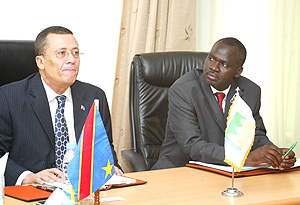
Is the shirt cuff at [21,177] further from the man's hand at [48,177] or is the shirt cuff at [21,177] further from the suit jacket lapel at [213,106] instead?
the suit jacket lapel at [213,106]

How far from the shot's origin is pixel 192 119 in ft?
8.00

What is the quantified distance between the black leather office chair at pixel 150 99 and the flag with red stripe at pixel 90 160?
1.32 metres

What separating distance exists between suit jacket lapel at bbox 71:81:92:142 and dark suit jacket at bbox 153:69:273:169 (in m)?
0.49

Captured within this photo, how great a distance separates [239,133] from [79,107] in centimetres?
93

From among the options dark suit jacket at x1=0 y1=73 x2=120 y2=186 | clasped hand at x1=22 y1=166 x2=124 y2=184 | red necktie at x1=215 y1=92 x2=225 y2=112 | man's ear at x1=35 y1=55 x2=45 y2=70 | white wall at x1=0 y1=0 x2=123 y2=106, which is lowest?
clasped hand at x1=22 y1=166 x2=124 y2=184

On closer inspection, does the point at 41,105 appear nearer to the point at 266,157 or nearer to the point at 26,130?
the point at 26,130

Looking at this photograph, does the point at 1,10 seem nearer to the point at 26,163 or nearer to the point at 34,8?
the point at 34,8

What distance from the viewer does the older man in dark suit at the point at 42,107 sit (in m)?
2.10

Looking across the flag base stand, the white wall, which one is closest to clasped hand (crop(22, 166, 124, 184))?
the flag base stand

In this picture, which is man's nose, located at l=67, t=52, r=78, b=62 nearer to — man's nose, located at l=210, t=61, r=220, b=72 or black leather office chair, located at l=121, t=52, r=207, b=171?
black leather office chair, located at l=121, t=52, r=207, b=171

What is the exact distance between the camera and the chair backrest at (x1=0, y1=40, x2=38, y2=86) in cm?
221

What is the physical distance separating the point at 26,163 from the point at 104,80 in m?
1.50

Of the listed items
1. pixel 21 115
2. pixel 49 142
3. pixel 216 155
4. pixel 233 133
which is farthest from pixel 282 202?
pixel 21 115

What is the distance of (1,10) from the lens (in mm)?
3158
